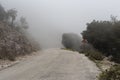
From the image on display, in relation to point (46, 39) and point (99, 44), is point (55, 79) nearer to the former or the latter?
point (99, 44)

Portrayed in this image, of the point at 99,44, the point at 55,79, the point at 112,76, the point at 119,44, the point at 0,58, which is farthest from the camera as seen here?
the point at 99,44

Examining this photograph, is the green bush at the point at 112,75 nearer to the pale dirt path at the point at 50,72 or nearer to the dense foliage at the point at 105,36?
the pale dirt path at the point at 50,72

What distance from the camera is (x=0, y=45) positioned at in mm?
35375

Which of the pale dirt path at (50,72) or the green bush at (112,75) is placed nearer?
the green bush at (112,75)

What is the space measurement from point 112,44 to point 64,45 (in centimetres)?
3987

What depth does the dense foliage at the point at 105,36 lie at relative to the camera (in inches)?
2483

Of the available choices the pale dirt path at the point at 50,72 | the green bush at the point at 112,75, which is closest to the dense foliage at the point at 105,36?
the pale dirt path at the point at 50,72

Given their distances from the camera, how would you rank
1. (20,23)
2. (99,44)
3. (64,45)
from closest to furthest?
(99,44)
(20,23)
(64,45)

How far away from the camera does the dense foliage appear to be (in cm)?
6306

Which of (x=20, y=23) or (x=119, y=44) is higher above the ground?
(x=20, y=23)

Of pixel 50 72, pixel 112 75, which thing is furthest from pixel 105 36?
pixel 112 75

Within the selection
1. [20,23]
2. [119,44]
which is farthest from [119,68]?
[20,23]

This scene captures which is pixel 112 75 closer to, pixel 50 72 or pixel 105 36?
pixel 50 72

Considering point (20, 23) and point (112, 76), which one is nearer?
point (112, 76)
